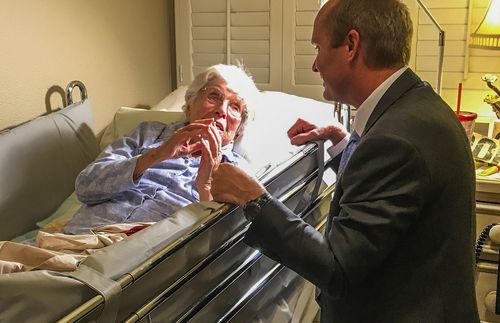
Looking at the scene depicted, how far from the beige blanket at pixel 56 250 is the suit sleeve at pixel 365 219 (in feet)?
1.28

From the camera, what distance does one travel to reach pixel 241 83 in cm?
190

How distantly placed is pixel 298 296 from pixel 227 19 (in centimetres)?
145

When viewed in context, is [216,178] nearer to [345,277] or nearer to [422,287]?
[345,277]

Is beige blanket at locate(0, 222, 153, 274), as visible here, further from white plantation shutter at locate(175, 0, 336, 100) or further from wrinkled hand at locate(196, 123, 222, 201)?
white plantation shutter at locate(175, 0, 336, 100)

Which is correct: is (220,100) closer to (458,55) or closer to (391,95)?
(391,95)

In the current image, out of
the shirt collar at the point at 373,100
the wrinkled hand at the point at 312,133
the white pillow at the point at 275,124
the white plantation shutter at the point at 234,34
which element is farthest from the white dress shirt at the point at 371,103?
the white plantation shutter at the point at 234,34

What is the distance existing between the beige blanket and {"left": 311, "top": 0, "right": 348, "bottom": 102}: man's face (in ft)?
1.75

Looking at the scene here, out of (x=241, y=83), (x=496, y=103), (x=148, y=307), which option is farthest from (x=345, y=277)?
(x=496, y=103)

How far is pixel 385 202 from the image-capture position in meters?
1.01

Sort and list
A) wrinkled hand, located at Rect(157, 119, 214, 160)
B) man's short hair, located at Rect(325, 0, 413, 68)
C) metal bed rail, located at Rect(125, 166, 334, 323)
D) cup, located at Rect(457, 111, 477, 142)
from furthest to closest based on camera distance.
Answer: cup, located at Rect(457, 111, 477, 142)
wrinkled hand, located at Rect(157, 119, 214, 160)
man's short hair, located at Rect(325, 0, 413, 68)
metal bed rail, located at Rect(125, 166, 334, 323)

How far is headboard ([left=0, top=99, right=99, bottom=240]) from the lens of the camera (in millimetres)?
1759

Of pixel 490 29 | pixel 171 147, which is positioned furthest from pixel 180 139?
pixel 490 29

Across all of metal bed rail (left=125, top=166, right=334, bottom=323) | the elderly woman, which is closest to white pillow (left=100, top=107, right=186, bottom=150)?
the elderly woman

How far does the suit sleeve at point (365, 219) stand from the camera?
1.01m
